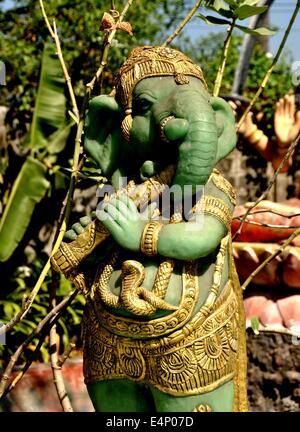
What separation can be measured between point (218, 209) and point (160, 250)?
159 millimetres

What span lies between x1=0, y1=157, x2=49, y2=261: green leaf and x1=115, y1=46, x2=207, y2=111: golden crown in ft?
7.06

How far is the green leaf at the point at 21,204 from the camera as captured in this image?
3611 millimetres

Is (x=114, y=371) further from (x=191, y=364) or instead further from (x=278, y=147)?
(x=278, y=147)

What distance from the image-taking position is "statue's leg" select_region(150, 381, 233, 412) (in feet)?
4.99

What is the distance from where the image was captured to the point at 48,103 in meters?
3.71

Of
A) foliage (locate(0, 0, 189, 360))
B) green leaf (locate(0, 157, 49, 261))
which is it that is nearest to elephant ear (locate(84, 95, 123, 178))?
foliage (locate(0, 0, 189, 360))

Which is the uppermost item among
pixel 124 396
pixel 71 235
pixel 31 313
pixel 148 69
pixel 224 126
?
pixel 148 69

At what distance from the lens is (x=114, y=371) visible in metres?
1.57

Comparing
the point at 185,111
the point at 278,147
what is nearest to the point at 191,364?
the point at 185,111

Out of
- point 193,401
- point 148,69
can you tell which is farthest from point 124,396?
point 148,69

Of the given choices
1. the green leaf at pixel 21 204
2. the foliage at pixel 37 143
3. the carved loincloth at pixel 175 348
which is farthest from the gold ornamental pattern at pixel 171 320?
the green leaf at pixel 21 204

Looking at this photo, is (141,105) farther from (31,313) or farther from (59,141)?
(31,313)

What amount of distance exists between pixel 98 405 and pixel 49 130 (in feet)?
7.88

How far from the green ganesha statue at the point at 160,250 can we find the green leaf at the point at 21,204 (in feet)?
6.72
